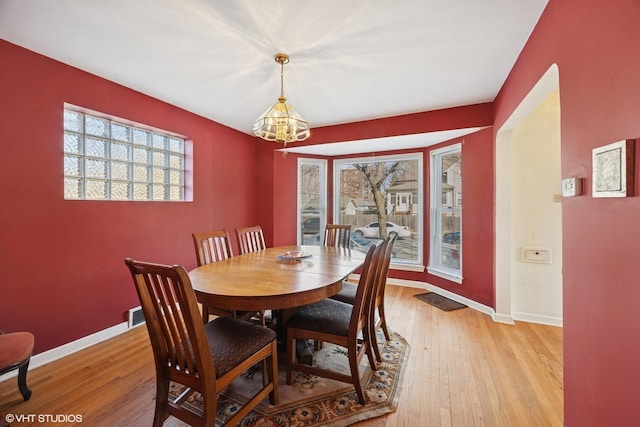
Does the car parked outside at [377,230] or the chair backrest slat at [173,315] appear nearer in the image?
the chair backrest slat at [173,315]

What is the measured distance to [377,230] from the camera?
4.34 m

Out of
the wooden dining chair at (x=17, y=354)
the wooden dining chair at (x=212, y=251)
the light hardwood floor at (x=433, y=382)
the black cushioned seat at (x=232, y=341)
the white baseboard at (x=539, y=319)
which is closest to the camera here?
the black cushioned seat at (x=232, y=341)

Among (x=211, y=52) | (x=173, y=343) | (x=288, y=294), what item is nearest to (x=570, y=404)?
(x=288, y=294)

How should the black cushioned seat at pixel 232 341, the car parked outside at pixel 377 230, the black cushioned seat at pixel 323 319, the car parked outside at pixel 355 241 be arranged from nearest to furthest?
the black cushioned seat at pixel 232 341 → the black cushioned seat at pixel 323 319 → the car parked outside at pixel 377 230 → the car parked outside at pixel 355 241

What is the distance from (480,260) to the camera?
10.1 feet

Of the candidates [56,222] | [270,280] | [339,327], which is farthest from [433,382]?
[56,222]

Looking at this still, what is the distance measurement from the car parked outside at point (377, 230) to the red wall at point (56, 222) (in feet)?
9.38

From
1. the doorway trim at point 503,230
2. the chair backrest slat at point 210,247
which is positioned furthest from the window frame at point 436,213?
the chair backrest slat at point 210,247

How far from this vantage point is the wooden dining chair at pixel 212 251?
7.07 ft

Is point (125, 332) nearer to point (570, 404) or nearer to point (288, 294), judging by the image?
point (288, 294)

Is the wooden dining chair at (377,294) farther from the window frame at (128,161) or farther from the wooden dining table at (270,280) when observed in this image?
the window frame at (128,161)

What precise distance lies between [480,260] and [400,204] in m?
1.42

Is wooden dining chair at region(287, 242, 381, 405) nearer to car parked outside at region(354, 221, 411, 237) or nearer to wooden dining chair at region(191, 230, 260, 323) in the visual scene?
wooden dining chair at region(191, 230, 260, 323)

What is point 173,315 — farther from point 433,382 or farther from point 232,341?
point 433,382
